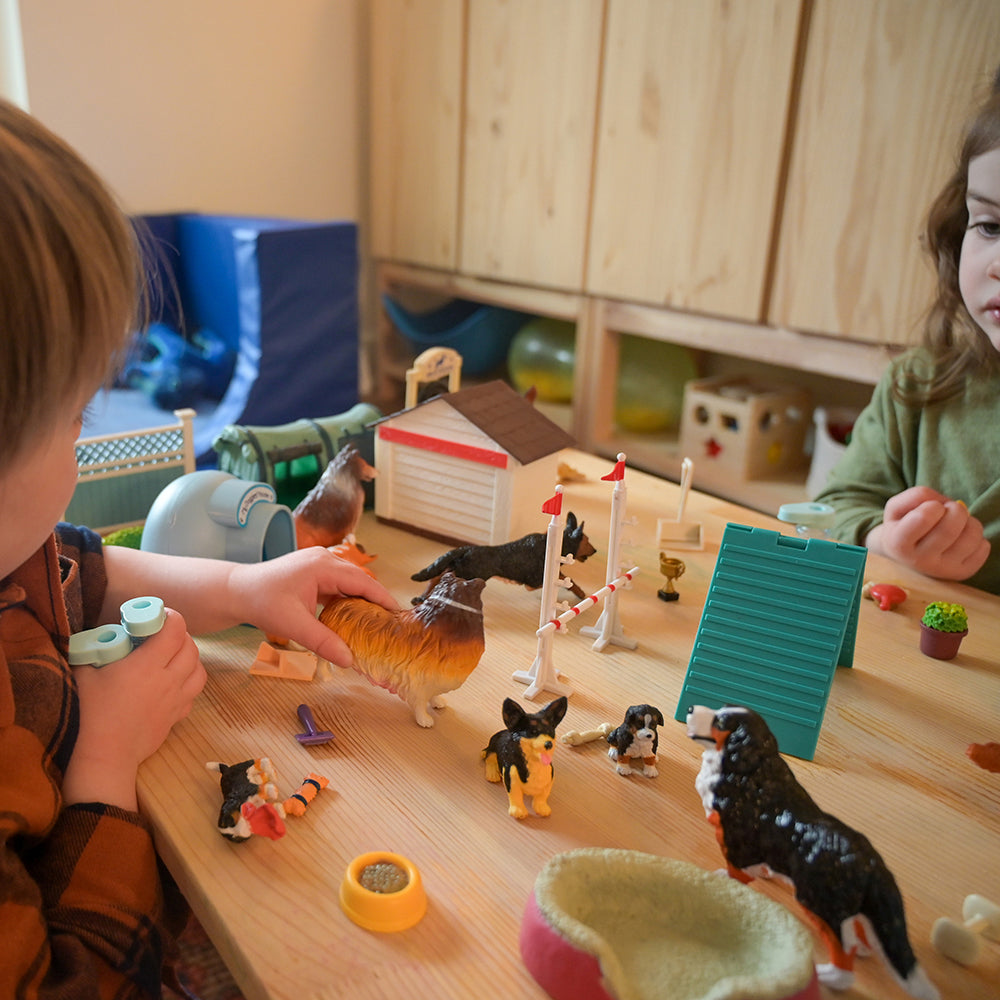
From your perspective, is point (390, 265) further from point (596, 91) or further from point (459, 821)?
point (459, 821)

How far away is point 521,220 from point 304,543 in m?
1.24

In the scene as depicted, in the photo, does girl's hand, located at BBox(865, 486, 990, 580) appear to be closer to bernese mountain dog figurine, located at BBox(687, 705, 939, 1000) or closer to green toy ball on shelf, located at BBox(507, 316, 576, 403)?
bernese mountain dog figurine, located at BBox(687, 705, 939, 1000)

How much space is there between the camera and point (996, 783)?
0.61 m

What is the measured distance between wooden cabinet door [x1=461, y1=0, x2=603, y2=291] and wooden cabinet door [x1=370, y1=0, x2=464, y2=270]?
53 millimetres

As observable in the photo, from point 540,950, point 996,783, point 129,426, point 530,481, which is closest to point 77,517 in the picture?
point 530,481

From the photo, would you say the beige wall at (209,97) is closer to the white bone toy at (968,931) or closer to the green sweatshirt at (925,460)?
the green sweatshirt at (925,460)

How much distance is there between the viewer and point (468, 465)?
3.06ft

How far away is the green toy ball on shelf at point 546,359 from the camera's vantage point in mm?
1996

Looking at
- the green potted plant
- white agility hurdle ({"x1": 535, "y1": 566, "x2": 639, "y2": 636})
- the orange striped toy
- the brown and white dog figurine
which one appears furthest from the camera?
the brown and white dog figurine

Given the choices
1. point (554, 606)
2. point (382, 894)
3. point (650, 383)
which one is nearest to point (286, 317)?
point (650, 383)

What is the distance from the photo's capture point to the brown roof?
0.91 meters

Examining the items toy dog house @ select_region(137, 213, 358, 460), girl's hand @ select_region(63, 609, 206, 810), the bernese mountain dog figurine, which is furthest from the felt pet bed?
toy dog house @ select_region(137, 213, 358, 460)

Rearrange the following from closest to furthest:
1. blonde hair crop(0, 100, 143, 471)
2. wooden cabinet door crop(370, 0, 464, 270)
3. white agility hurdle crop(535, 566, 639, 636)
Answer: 1. blonde hair crop(0, 100, 143, 471)
2. white agility hurdle crop(535, 566, 639, 636)
3. wooden cabinet door crop(370, 0, 464, 270)

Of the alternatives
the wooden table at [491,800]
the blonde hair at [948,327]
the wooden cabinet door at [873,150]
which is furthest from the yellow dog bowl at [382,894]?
the wooden cabinet door at [873,150]
